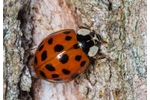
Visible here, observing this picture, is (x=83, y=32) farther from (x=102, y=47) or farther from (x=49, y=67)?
(x=49, y=67)

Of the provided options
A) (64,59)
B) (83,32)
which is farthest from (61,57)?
(83,32)

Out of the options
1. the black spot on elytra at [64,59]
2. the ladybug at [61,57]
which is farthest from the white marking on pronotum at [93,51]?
the black spot on elytra at [64,59]

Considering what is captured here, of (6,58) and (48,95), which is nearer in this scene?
(6,58)

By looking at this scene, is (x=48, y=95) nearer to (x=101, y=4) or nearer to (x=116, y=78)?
(x=116, y=78)

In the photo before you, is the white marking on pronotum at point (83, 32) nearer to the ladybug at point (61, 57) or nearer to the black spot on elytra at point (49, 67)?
the ladybug at point (61, 57)

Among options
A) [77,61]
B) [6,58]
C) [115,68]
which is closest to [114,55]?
[115,68]

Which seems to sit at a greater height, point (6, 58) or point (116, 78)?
point (6, 58)

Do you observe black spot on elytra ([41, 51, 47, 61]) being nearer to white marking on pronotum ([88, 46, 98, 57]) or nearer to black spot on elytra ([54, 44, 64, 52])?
black spot on elytra ([54, 44, 64, 52])
